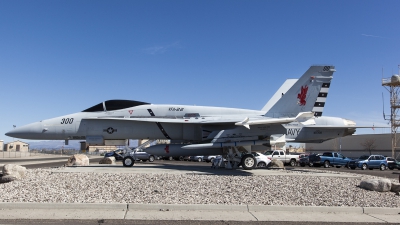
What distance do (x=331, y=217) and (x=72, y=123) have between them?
44.3 ft

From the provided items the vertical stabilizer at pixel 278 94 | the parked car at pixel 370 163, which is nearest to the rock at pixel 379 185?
the vertical stabilizer at pixel 278 94

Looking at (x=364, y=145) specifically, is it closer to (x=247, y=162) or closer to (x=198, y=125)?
(x=247, y=162)

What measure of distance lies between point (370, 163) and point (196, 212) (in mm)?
26464

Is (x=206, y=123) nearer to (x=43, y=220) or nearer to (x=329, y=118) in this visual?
(x=329, y=118)

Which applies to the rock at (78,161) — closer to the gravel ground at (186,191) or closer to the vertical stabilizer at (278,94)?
the gravel ground at (186,191)

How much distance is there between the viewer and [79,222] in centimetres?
693

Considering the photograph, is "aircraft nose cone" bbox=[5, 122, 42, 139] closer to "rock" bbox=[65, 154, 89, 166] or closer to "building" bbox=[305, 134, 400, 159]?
"rock" bbox=[65, 154, 89, 166]

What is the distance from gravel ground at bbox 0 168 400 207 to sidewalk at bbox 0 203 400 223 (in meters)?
0.47

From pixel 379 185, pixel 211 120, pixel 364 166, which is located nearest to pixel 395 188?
pixel 379 185

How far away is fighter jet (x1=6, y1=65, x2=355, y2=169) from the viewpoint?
16.9 metres

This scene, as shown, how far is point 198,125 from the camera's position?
17.6m

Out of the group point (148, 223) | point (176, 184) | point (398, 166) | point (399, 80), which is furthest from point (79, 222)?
point (399, 80)

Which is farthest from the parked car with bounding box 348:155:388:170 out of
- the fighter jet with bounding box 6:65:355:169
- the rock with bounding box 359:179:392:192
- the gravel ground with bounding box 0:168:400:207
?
the rock with bounding box 359:179:392:192

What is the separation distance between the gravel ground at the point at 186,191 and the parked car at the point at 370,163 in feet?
63.3
